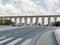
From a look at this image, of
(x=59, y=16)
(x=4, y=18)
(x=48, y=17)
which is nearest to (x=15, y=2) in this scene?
(x=48, y=17)

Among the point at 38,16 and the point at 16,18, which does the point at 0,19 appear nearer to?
the point at 16,18

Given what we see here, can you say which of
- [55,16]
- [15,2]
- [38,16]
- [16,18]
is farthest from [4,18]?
[15,2]

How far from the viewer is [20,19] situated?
6373 inches

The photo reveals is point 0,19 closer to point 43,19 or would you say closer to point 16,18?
point 16,18

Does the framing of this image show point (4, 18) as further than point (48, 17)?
Yes

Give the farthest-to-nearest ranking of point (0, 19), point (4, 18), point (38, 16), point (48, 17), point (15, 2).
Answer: point (4, 18) < point (0, 19) < point (38, 16) < point (48, 17) < point (15, 2)

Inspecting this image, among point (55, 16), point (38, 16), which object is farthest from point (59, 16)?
point (38, 16)

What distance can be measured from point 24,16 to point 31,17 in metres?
7.18

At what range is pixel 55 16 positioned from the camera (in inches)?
6093

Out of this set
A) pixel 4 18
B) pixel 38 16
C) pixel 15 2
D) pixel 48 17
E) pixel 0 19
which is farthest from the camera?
pixel 4 18

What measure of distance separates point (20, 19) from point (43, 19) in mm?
19531

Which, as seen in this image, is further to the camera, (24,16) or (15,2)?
(24,16)

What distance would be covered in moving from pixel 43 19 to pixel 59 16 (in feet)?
45.0

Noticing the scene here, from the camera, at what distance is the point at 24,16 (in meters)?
166
